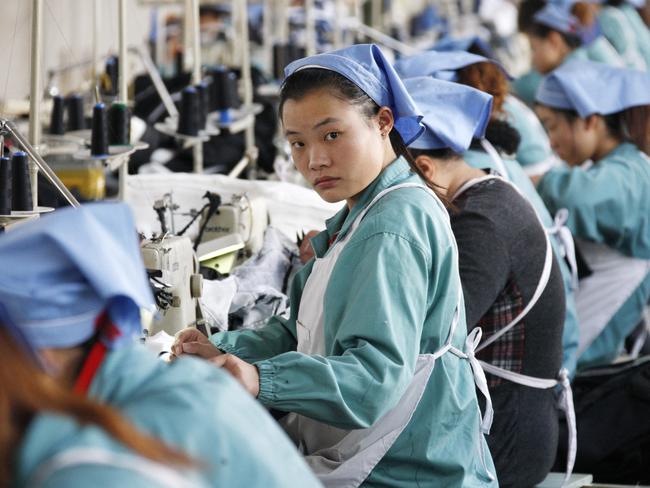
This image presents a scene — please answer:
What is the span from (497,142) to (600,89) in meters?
0.77

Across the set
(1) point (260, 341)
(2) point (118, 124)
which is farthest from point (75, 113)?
(1) point (260, 341)

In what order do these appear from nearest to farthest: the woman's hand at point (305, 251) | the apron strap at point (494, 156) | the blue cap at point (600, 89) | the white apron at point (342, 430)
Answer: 1. the white apron at point (342, 430)
2. the woman's hand at point (305, 251)
3. the apron strap at point (494, 156)
4. the blue cap at point (600, 89)

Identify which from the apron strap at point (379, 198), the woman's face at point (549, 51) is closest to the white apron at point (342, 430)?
the apron strap at point (379, 198)

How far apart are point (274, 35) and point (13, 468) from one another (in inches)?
212

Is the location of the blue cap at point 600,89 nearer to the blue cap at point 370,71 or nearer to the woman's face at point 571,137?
the woman's face at point 571,137

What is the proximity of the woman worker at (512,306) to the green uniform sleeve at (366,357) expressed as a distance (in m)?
0.57

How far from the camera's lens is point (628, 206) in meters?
3.53

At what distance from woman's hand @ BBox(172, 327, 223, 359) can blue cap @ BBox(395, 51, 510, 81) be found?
152 cm

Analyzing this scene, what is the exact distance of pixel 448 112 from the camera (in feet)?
8.44

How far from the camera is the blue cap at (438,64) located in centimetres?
317

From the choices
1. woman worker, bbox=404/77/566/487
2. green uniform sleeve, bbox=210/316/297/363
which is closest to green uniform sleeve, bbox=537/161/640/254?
woman worker, bbox=404/77/566/487

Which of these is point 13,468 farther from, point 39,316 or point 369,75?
point 369,75

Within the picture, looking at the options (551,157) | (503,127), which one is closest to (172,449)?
(503,127)

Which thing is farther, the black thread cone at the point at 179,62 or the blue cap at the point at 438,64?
the black thread cone at the point at 179,62
